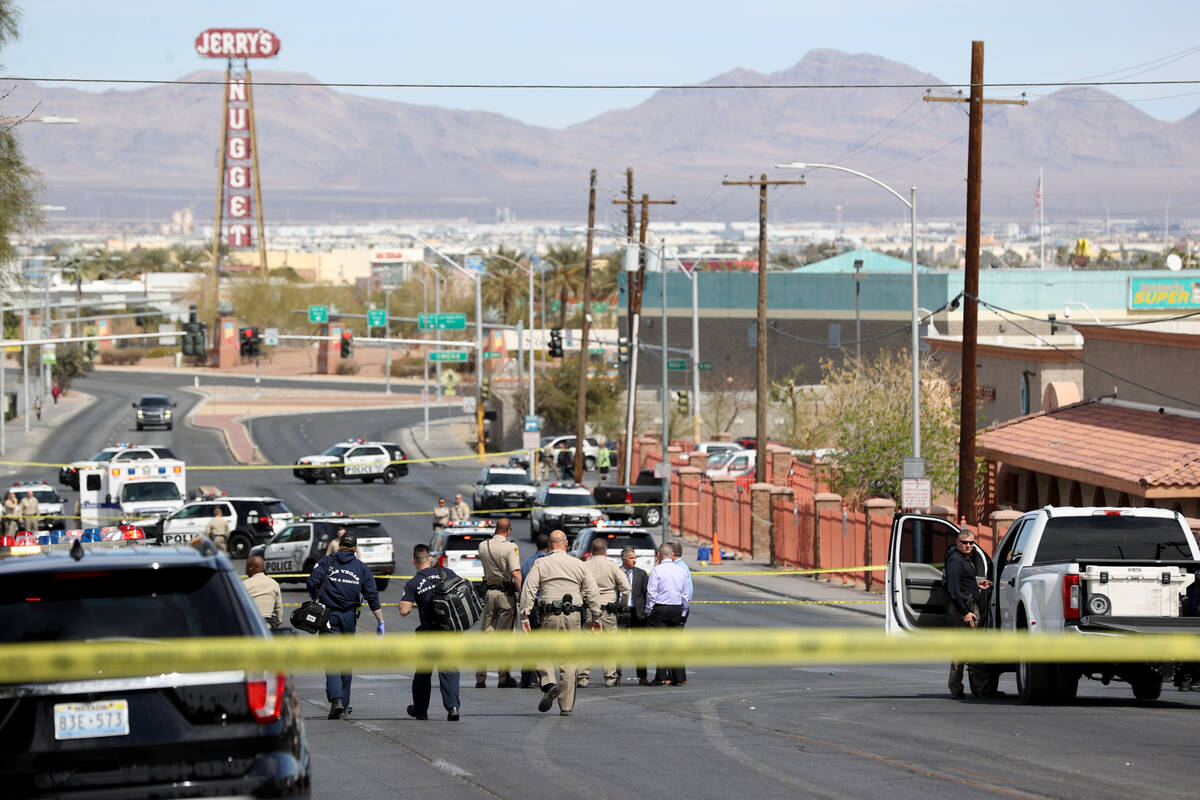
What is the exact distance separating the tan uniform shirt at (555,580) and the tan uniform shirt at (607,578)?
2.13m

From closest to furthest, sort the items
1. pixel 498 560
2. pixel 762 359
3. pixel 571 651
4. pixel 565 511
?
pixel 571 651 → pixel 498 560 → pixel 565 511 → pixel 762 359

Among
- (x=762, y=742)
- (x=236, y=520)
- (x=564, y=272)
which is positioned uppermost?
(x=564, y=272)

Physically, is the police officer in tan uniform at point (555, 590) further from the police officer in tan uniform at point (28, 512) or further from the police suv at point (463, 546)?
the police officer in tan uniform at point (28, 512)

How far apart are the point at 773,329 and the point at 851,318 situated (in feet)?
15.8

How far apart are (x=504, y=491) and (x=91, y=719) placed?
45450mm

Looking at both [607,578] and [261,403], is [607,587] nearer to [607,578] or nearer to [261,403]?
[607,578]

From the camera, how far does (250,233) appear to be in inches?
7461

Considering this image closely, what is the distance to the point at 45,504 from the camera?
46.2 meters

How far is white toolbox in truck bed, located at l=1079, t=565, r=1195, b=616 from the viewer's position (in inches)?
575

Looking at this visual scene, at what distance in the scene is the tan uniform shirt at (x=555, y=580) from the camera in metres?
15.8

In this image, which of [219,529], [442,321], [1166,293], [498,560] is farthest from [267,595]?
[442,321]

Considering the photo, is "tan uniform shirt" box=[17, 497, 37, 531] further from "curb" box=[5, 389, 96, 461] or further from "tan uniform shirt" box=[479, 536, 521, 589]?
"curb" box=[5, 389, 96, 461]

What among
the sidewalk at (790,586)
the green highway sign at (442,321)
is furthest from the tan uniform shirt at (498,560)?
the green highway sign at (442,321)

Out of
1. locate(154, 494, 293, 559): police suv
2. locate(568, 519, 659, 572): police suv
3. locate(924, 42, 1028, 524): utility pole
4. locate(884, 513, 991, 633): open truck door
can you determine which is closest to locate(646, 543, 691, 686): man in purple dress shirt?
locate(884, 513, 991, 633): open truck door
